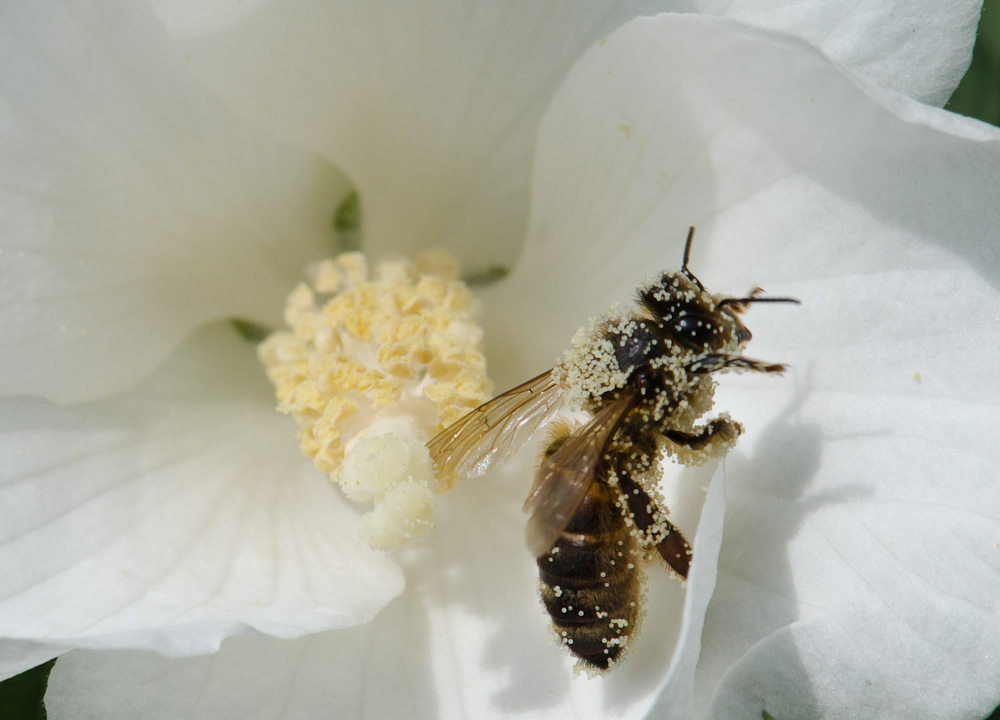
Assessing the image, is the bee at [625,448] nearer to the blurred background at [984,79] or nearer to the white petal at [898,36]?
the white petal at [898,36]

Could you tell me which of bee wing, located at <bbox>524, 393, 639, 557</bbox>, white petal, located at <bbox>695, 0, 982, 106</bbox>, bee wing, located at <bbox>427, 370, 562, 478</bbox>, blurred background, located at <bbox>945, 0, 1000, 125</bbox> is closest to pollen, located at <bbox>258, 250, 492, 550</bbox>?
bee wing, located at <bbox>427, 370, 562, 478</bbox>

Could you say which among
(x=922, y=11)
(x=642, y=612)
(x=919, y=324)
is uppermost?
(x=922, y=11)

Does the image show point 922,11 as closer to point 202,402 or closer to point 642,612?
point 642,612

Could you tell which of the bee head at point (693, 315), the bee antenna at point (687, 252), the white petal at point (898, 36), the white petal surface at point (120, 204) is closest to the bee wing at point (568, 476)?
the bee head at point (693, 315)

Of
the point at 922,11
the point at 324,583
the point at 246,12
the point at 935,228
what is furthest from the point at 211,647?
the point at 922,11

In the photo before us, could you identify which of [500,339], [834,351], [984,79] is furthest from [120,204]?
[984,79]
